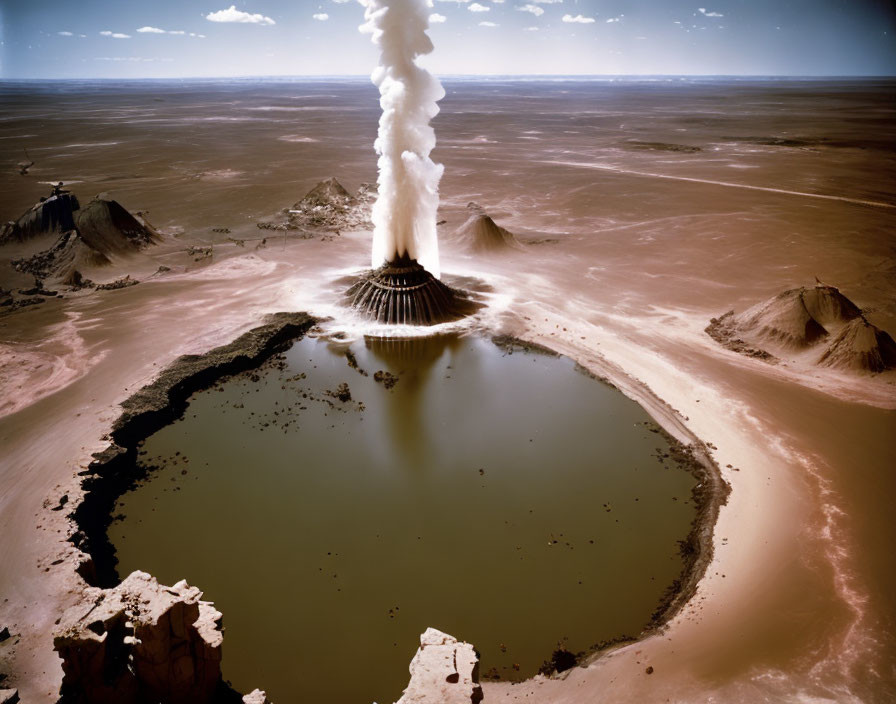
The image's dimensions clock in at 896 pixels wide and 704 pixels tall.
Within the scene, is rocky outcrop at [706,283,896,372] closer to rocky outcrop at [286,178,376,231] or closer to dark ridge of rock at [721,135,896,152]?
rocky outcrop at [286,178,376,231]

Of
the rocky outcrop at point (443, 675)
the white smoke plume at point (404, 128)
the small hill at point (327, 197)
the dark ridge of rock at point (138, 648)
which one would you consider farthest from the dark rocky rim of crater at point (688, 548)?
the small hill at point (327, 197)

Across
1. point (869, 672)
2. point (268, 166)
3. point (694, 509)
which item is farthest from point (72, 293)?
point (268, 166)

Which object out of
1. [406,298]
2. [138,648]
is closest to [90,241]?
[406,298]

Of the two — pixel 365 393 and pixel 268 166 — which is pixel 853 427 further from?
pixel 268 166

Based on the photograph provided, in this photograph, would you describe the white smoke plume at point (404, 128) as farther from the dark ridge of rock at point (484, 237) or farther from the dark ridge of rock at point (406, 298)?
the dark ridge of rock at point (484, 237)

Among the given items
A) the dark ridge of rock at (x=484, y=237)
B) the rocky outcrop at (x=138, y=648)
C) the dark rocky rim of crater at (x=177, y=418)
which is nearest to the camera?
the rocky outcrop at (x=138, y=648)
